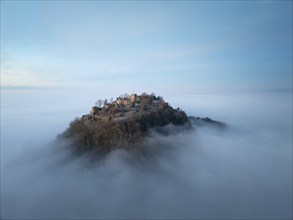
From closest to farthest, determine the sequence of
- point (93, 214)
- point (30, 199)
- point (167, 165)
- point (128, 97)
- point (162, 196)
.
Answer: point (93, 214), point (30, 199), point (162, 196), point (167, 165), point (128, 97)

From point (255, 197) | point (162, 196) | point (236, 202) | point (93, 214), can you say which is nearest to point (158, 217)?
point (162, 196)

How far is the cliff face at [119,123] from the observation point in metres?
59.9

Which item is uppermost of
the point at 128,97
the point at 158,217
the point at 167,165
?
the point at 128,97

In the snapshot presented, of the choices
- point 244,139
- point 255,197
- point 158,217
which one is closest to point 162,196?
point 158,217

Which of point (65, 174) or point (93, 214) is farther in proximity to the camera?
point (65, 174)

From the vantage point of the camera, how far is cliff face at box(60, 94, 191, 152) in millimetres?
59906

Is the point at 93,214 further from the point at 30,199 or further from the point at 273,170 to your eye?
the point at 273,170

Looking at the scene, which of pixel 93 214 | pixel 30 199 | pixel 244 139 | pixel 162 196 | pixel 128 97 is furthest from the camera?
pixel 244 139

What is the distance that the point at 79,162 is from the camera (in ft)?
208

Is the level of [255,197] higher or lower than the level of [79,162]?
lower

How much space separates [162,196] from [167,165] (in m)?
14.0

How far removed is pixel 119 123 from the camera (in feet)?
194

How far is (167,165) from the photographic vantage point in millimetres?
67438

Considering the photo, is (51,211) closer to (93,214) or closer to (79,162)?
(93,214)
